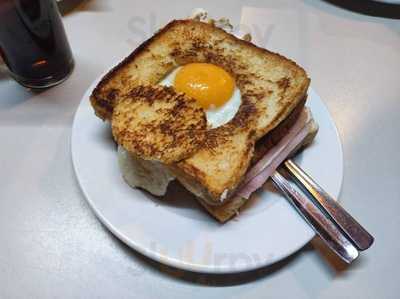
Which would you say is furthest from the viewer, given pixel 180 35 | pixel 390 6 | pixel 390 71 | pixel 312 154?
pixel 390 6

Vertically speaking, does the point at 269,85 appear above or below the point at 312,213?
above

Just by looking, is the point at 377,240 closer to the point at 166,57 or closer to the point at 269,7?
the point at 166,57

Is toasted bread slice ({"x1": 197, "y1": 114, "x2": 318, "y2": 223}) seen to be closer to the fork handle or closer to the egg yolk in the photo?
the fork handle

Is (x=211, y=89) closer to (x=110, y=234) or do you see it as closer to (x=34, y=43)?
(x=110, y=234)

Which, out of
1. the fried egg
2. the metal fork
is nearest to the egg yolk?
the fried egg

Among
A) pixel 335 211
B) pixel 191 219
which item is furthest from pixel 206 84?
pixel 335 211

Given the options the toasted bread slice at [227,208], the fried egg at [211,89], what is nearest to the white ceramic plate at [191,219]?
the toasted bread slice at [227,208]

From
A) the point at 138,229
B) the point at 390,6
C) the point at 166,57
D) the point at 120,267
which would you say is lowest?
the point at 120,267

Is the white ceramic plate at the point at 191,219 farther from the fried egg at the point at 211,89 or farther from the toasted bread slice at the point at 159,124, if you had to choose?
the fried egg at the point at 211,89

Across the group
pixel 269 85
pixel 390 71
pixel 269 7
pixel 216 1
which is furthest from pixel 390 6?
pixel 269 85
